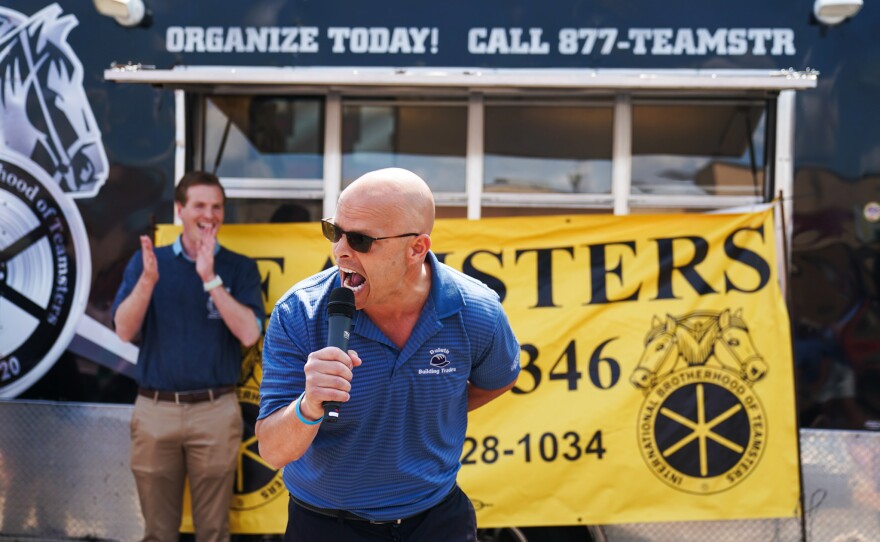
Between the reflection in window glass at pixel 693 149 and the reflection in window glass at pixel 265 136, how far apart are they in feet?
5.81

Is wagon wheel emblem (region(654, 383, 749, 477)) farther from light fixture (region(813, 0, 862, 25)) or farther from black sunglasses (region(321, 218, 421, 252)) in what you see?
black sunglasses (region(321, 218, 421, 252))

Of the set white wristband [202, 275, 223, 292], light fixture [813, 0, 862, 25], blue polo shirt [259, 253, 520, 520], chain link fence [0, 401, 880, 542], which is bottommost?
chain link fence [0, 401, 880, 542]

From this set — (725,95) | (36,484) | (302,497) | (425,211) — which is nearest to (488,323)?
(425,211)

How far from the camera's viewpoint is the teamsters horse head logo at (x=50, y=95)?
4.78m

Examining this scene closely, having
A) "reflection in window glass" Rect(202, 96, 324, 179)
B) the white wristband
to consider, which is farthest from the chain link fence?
"reflection in window glass" Rect(202, 96, 324, 179)

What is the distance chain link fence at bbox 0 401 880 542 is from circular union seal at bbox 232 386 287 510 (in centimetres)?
61

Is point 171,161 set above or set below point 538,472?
above

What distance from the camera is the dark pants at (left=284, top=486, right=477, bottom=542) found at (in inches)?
101

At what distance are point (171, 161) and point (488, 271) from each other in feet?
6.01

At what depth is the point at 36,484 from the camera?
476 cm

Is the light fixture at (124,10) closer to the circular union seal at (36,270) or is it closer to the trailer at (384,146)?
the trailer at (384,146)

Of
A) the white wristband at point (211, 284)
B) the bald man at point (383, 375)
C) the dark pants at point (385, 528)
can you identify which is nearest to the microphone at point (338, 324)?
the bald man at point (383, 375)

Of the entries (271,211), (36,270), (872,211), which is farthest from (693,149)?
(36,270)

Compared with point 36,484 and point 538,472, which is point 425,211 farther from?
point 36,484
